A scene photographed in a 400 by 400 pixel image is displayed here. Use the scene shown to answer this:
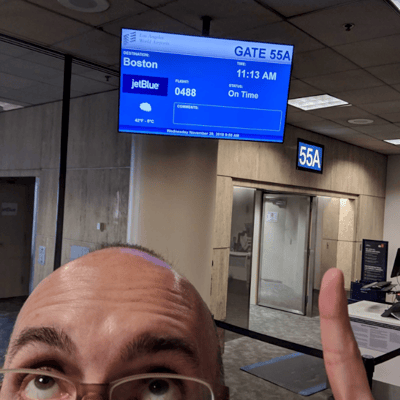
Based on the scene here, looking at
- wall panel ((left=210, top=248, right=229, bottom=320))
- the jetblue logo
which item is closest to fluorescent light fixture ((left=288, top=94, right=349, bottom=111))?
wall panel ((left=210, top=248, right=229, bottom=320))

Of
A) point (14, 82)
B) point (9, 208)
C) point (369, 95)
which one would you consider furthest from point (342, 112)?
point (9, 208)

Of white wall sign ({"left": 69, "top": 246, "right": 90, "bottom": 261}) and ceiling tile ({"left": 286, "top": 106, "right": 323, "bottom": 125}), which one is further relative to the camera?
ceiling tile ({"left": 286, "top": 106, "right": 323, "bottom": 125})

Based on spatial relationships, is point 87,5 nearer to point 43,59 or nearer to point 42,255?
point 43,59

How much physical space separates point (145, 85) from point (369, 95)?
3.02 meters

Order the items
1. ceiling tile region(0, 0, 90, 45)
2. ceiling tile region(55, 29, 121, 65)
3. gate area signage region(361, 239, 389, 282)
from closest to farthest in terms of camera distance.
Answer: ceiling tile region(0, 0, 90, 45) → ceiling tile region(55, 29, 121, 65) → gate area signage region(361, 239, 389, 282)

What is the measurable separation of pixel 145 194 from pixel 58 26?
5.16 ft

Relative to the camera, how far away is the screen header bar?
2.91 meters

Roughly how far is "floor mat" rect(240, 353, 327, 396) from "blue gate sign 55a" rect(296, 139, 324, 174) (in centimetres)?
295

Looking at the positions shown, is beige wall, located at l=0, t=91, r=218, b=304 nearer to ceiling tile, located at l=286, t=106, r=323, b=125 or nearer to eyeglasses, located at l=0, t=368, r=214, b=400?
ceiling tile, located at l=286, t=106, r=323, b=125

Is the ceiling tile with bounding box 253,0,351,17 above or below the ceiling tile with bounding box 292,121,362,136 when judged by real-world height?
above

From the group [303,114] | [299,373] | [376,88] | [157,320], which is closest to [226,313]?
[299,373]

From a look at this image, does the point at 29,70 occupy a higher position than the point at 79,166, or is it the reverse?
the point at 29,70

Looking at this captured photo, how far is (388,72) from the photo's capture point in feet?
13.6

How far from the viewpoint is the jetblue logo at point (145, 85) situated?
3.01 m
